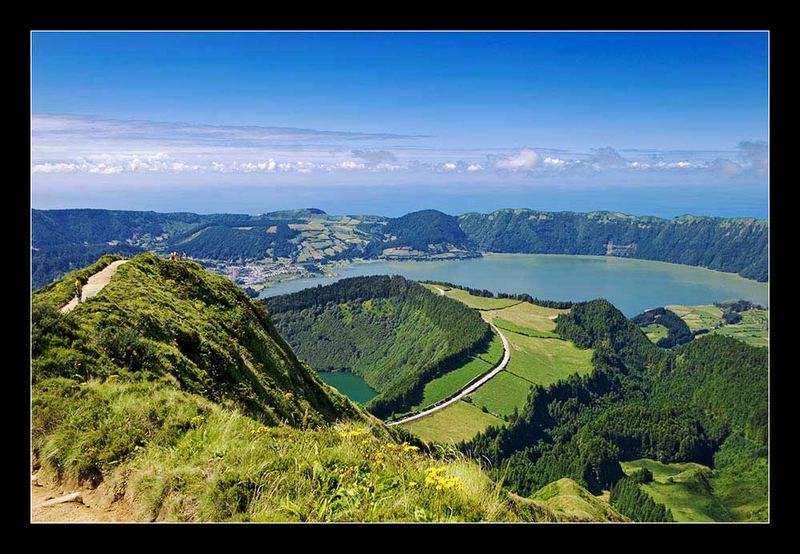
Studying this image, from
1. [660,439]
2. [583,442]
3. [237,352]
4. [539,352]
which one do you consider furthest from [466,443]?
[237,352]

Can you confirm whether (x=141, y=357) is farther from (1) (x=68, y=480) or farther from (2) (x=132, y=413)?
(1) (x=68, y=480)

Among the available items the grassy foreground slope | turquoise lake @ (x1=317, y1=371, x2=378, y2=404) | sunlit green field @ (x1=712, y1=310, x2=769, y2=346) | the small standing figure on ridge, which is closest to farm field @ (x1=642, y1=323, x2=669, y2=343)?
sunlit green field @ (x1=712, y1=310, x2=769, y2=346)

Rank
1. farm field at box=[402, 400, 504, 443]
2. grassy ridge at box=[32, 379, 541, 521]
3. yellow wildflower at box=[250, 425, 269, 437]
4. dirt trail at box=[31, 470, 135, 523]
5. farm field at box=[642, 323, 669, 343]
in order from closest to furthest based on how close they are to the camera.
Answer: grassy ridge at box=[32, 379, 541, 521] < dirt trail at box=[31, 470, 135, 523] < yellow wildflower at box=[250, 425, 269, 437] < farm field at box=[402, 400, 504, 443] < farm field at box=[642, 323, 669, 343]

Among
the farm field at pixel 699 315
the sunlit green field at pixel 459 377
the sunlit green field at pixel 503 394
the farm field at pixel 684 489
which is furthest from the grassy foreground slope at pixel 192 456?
the farm field at pixel 699 315

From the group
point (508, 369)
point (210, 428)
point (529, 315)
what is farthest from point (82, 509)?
point (529, 315)

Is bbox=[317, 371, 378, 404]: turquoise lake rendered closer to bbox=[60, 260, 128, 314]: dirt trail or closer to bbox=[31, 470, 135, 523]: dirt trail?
bbox=[60, 260, 128, 314]: dirt trail

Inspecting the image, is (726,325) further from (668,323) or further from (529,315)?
(529,315)
